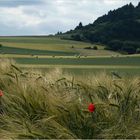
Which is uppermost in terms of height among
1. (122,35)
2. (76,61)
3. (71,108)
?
(71,108)

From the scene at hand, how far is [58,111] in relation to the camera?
6488 millimetres

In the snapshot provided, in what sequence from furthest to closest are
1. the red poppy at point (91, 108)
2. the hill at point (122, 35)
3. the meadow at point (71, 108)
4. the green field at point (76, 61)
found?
the hill at point (122, 35), the green field at point (76, 61), the red poppy at point (91, 108), the meadow at point (71, 108)

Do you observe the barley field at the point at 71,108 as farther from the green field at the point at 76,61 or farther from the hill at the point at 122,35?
the hill at the point at 122,35

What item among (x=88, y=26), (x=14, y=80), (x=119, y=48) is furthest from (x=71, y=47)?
(x=14, y=80)

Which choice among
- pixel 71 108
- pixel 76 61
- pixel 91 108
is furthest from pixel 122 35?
pixel 91 108

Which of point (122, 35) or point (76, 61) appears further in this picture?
point (122, 35)

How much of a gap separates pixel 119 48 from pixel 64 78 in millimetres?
36738

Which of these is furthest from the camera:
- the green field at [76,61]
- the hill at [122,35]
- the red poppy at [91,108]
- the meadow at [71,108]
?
the hill at [122,35]

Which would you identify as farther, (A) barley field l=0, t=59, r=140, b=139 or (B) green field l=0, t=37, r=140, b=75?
(B) green field l=0, t=37, r=140, b=75

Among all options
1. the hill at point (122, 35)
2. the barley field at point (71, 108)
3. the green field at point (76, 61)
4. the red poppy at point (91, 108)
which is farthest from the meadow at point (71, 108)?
the hill at point (122, 35)

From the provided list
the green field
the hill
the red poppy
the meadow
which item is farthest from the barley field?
the hill

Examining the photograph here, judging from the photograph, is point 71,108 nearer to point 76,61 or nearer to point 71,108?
point 71,108

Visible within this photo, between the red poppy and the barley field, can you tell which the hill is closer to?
the barley field

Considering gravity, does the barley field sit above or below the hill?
above
